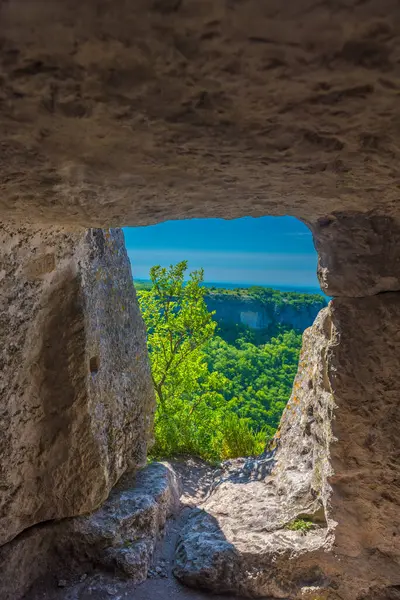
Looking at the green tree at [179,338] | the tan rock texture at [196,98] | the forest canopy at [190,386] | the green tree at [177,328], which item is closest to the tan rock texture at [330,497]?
the tan rock texture at [196,98]

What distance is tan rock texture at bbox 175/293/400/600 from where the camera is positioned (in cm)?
201

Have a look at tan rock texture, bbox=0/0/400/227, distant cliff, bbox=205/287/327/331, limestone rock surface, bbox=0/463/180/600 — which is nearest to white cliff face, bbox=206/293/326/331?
distant cliff, bbox=205/287/327/331

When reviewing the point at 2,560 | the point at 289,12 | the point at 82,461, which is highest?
A: the point at 289,12

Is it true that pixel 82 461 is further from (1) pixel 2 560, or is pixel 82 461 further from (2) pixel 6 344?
(2) pixel 6 344

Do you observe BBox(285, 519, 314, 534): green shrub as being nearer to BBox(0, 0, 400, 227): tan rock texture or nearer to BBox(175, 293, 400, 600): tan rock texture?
BBox(175, 293, 400, 600): tan rock texture

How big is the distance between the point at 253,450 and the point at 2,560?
361 centimetres

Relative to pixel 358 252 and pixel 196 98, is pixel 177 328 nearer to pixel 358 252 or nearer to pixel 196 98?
pixel 358 252

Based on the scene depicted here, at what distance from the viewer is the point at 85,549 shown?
285 cm

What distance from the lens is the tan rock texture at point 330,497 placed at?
2.01 meters

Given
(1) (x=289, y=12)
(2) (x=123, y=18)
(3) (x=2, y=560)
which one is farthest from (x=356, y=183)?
(3) (x=2, y=560)

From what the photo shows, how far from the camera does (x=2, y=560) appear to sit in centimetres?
245

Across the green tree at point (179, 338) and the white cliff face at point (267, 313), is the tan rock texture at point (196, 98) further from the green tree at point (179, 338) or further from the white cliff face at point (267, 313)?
the white cliff face at point (267, 313)

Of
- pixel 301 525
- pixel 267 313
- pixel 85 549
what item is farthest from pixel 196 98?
pixel 267 313

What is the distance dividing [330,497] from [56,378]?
159cm
